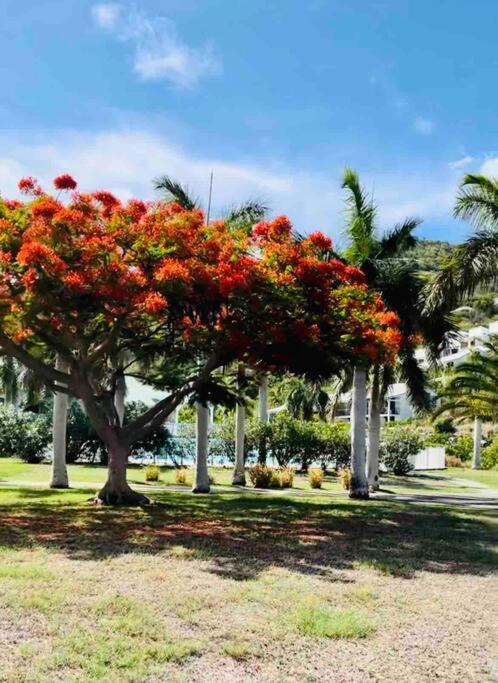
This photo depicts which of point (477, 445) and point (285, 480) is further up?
point (477, 445)

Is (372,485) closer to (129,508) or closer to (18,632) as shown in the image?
(129,508)

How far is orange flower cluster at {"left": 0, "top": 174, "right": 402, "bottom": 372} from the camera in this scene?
12633 millimetres

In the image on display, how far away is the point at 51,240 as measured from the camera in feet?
42.1

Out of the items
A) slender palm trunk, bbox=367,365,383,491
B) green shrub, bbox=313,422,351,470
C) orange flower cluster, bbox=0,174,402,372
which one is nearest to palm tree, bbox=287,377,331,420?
green shrub, bbox=313,422,351,470

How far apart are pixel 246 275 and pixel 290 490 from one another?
12389 millimetres

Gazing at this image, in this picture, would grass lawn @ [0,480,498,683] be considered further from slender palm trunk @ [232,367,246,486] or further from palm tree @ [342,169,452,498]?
slender palm trunk @ [232,367,246,486]

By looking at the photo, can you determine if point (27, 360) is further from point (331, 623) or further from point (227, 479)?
point (227, 479)

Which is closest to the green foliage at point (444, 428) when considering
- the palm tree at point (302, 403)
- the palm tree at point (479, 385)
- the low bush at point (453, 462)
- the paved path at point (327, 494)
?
the low bush at point (453, 462)

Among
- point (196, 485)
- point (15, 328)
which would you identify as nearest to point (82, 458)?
point (196, 485)

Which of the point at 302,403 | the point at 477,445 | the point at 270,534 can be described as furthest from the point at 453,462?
the point at 270,534

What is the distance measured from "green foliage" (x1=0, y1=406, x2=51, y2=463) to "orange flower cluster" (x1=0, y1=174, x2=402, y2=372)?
20.2 m

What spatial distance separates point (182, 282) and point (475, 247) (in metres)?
8.18

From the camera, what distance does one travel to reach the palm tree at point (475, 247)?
56.7 ft

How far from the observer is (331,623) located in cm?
609
